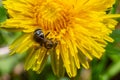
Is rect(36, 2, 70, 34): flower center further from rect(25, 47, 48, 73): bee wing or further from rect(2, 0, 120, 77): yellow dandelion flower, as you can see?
rect(25, 47, 48, 73): bee wing

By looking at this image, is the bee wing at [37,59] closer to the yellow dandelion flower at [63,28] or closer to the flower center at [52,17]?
the yellow dandelion flower at [63,28]

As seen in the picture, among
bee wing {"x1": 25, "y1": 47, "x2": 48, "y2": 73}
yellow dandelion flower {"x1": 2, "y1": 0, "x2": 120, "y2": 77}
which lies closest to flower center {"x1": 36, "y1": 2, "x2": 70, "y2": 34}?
yellow dandelion flower {"x1": 2, "y1": 0, "x2": 120, "y2": 77}

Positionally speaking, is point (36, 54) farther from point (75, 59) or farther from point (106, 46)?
point (106, 46)

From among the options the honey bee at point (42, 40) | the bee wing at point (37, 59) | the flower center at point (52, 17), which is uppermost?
the flower center at point (52, 17)

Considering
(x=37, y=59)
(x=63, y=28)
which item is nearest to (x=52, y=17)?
(x=63, y=28)

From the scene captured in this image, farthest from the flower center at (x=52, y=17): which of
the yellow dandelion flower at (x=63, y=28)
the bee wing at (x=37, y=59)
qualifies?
the bee wing at (x=37, y=59)
